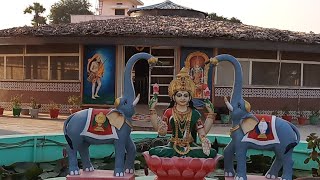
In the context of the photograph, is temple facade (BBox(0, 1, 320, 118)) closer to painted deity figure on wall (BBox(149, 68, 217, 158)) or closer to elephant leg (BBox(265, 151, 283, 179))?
elephant leg (BBox(265, 151, 283, 179))

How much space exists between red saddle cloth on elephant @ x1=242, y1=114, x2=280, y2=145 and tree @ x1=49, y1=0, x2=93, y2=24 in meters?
50.3

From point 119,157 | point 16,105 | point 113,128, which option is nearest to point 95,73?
point 16,105

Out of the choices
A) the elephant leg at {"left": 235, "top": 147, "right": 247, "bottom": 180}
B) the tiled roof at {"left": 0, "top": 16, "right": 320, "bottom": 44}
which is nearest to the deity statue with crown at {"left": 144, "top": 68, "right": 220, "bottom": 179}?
the elephant leg at {"left": 235, "top": 147, "right": 247, "bottom": 180}

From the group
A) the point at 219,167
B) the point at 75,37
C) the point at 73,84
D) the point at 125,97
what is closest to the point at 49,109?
the point at 73,84

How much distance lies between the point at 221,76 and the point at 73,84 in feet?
17.8

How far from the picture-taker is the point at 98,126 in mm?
5961

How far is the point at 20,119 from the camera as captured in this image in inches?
640

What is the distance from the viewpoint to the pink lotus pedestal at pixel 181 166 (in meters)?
5.37

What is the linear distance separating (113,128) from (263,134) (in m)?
1.80

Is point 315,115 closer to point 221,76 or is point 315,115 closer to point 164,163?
point 221,76

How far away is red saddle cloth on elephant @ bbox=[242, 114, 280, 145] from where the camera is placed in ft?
18.6

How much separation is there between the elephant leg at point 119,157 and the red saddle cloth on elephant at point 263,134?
1.46m

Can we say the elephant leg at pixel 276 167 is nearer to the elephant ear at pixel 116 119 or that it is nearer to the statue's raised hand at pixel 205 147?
the statue's raised hand at pixel 205 147

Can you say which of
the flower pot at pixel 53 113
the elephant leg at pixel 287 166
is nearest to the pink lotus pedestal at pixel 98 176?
the elephant leg at pixel 287 166
